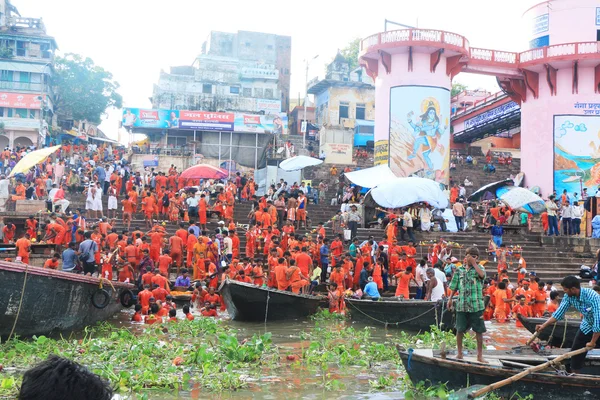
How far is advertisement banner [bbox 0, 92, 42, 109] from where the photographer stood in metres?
41.7

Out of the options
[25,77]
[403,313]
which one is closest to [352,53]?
[25,77]

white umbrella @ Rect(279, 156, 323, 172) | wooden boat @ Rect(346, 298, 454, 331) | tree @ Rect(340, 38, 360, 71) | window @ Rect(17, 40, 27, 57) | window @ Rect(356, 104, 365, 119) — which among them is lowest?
wooden boat @ Rect(346, 298, 454, 331)

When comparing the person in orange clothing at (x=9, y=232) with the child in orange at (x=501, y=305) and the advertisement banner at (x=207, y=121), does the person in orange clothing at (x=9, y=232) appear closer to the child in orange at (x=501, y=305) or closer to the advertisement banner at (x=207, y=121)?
the child in orange at (x=501, y=305)

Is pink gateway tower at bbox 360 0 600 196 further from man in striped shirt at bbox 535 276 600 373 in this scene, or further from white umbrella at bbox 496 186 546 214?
man in striped shirt at bbox 535 276 600 373

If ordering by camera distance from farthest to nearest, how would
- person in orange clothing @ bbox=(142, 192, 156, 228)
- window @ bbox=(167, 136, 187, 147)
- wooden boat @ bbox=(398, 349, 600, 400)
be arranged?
1. window @ bbox=(167, 136, 187, 147)
2. person in orange clothing @ bbox=(142, 192, 156, 228)
3. wooden boat @ bbox=(398, 349, 600, 400)

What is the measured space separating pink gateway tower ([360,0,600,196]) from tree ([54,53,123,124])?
999 inches

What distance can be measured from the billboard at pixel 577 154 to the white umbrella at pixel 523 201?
5.44 meters

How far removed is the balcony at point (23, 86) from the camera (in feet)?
140

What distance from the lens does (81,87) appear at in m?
A: 47.4

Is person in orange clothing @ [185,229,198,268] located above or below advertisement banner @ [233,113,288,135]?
below

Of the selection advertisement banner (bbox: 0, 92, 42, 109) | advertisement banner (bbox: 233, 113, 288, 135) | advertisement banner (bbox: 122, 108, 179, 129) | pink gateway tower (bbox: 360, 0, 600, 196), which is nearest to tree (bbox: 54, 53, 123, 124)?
advertisement banner (bbox: 0, 92, 42, 109)

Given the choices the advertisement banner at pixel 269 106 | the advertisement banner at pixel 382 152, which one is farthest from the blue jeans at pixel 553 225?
the advertisement banner at pixel 269 106

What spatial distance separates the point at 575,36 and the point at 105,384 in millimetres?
30624

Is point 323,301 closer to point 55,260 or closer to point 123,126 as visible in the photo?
point 55,260
